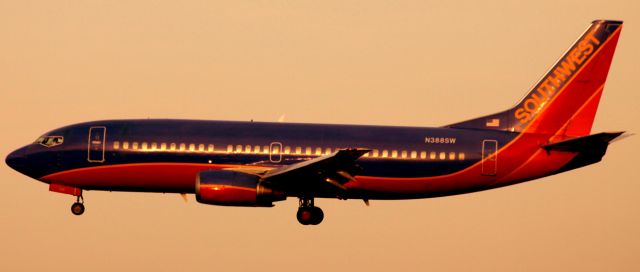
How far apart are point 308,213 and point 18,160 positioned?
14109mm

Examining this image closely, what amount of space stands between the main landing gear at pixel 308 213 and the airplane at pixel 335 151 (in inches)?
2.6

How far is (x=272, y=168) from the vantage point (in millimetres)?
56125

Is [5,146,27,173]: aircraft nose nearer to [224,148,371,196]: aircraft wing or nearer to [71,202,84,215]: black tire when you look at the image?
[71,202,84,215]: black tire

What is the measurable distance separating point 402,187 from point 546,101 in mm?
8208

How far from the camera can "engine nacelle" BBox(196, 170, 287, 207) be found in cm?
5447

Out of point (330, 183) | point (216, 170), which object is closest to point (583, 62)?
point (330, 183)

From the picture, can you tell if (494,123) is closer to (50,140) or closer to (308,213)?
(308,213)

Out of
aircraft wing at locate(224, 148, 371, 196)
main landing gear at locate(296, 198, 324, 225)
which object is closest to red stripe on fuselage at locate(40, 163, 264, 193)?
aircraft wing at locate(224, 148, 371, 196)

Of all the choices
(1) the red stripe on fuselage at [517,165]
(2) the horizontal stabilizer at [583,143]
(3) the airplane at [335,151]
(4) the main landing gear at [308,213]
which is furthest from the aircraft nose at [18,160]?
(2) the horizontal stabilizer at [583,143]

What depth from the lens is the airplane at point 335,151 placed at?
185 feet

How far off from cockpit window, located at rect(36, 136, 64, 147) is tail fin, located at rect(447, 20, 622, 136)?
18.6 meters

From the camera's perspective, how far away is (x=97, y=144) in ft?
189

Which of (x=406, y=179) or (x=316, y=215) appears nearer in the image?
(x=406, y=179)

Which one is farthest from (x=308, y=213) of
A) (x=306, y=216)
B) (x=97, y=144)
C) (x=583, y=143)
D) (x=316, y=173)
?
(x=583, y=143)
